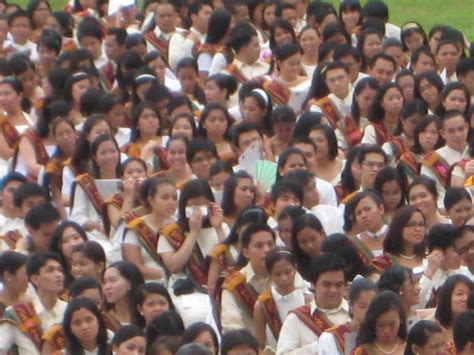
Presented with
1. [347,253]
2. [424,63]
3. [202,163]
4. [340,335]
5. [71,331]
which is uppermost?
[424,63]

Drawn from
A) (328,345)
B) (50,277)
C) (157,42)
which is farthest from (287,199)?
(157,42)

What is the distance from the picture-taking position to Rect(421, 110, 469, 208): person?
13477 millimetres

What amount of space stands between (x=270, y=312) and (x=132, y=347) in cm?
126

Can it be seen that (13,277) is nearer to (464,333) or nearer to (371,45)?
(464,333)

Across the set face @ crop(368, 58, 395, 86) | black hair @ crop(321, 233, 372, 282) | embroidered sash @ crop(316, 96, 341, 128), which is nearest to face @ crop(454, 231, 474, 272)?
black hair @ crop(321, 233, 372, 282)

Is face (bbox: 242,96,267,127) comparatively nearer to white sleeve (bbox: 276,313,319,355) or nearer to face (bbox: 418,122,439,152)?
face (bbox: 418,122,439,152)

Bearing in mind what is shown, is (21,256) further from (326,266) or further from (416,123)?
(416,123)

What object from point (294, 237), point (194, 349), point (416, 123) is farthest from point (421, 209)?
point (194, 349)

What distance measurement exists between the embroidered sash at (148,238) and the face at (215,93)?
3.14 metres

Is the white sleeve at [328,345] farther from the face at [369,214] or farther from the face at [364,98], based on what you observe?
the face at [364,98]

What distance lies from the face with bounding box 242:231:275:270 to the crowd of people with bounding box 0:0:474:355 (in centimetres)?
1

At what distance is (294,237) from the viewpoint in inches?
462

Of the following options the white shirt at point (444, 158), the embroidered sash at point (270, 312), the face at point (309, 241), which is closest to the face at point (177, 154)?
the white shirt at point (444, 158)

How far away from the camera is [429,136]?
13820 mm
